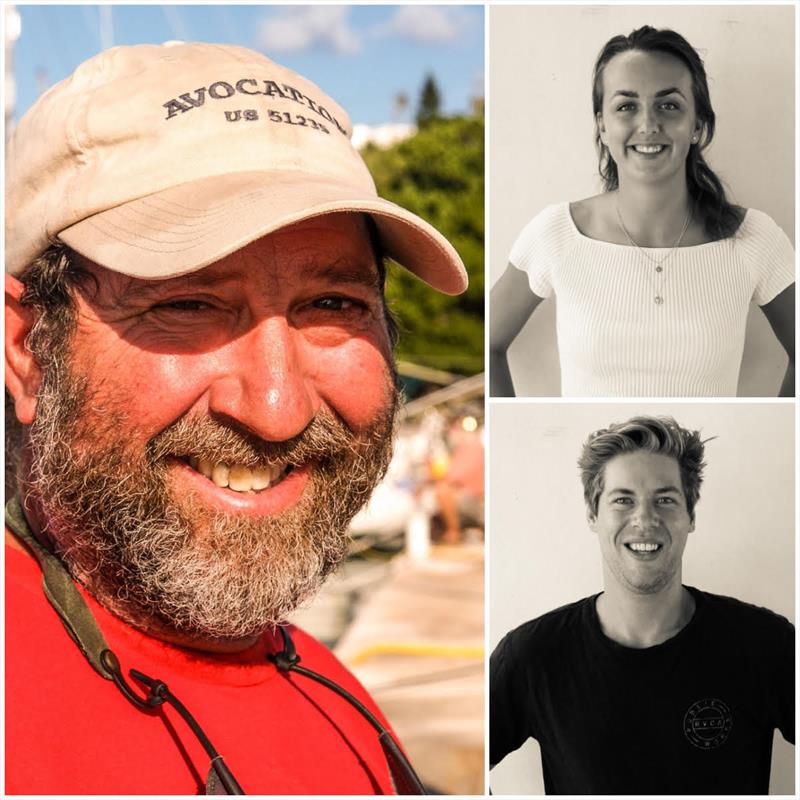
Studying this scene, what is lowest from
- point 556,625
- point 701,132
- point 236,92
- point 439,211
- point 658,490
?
point 556,625

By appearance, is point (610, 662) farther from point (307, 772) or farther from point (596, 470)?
point (307, 772)

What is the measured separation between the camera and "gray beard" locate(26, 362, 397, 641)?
4.56 ft

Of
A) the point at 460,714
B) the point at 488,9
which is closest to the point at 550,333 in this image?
the point at 488,9

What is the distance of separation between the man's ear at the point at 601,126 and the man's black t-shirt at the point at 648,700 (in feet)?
3.24

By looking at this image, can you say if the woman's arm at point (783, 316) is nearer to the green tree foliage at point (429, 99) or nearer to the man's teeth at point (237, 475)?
the man's teeth at point (237, 475)

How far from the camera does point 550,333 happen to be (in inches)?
85.0

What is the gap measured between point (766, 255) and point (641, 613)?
819mm

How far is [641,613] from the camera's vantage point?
2.13 metres

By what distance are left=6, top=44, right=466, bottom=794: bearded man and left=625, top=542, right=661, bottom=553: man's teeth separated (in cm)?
84

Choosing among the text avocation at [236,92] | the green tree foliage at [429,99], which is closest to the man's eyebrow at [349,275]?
the text avocation at [236,92]

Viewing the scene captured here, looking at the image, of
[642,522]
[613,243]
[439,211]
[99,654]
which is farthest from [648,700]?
[439,211]

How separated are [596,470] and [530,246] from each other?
0.51 metres

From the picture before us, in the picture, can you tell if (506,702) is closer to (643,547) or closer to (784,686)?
(643,547)

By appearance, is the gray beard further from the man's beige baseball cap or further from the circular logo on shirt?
the circular logo on shirt
